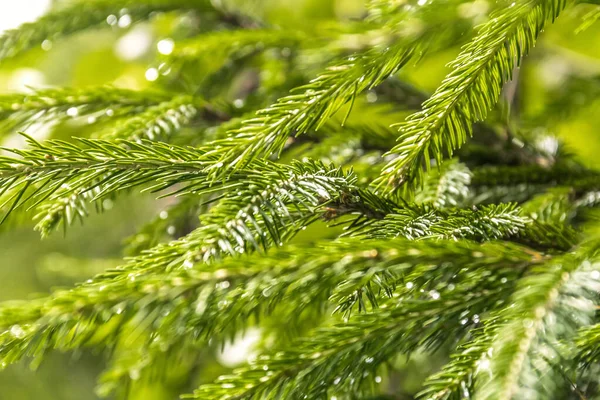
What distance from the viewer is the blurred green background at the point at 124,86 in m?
1.04

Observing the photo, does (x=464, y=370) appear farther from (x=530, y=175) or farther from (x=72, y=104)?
(x=72, y=104)

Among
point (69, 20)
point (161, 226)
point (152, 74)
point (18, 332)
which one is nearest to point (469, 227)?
point (18, 332)

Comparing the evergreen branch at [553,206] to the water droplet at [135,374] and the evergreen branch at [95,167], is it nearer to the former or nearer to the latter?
the evergreen branch at [95,167]

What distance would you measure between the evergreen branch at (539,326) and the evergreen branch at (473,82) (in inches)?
5.7

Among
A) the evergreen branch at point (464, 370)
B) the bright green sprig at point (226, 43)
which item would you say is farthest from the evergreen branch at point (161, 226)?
the evergreen branch at point (464, 370)

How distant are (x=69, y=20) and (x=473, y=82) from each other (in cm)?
67

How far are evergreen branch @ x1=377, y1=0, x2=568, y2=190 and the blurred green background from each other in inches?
14.8

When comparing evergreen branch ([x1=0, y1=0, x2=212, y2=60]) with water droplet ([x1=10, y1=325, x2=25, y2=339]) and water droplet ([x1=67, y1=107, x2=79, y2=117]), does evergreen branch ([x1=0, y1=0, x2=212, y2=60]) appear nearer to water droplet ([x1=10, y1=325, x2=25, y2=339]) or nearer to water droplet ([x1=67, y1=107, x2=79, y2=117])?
water droplet ([x1=67, y1=107, x2=79, y2=117])

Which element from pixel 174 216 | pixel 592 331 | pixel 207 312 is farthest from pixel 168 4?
pixel 592 331

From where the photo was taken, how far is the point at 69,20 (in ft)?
2.95

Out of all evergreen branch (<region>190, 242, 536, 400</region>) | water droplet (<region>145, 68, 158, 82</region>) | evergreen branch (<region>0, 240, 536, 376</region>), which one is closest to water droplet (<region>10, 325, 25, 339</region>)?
evergreen branch (<region>0, 240, 536, 376</region>)

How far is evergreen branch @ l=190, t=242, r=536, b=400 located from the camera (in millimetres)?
454

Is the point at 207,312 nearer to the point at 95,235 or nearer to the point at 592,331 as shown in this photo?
the point at 592,331

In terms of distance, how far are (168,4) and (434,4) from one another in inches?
21.0
